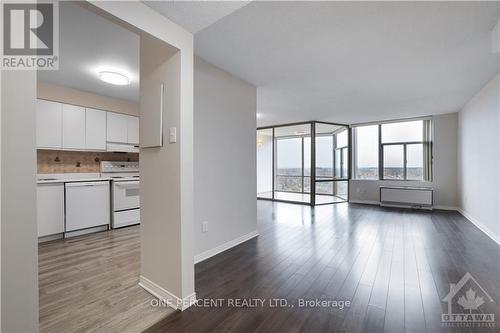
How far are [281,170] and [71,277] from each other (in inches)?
238

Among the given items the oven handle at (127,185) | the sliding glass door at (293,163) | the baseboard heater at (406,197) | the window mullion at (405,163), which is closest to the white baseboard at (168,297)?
the oven handle at (127,185)

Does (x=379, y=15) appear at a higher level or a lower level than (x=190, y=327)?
higher

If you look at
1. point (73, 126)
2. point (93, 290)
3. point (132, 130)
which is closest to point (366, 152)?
point (132, 130)

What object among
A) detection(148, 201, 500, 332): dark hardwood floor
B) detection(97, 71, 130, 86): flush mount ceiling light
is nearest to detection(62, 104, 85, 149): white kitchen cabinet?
detection(97, 71, 130, 86): flush mount ceiling light

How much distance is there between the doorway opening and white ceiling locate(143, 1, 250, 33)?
5121 millimetres

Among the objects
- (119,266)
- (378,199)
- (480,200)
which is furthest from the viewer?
(378,199)

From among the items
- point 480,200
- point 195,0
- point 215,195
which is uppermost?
point 195,0

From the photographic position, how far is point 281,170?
749 cm

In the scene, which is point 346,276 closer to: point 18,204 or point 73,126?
point 18,204

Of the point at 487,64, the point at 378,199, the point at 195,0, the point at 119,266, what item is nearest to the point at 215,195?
the point at 119,266

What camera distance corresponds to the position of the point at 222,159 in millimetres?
3088

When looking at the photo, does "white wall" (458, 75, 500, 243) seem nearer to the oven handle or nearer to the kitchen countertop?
the oven handle

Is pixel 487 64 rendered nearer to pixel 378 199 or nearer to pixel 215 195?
pixel 215 195

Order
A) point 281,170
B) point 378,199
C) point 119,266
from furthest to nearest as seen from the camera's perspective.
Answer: point 281,170
point 378,199
point 119,266
